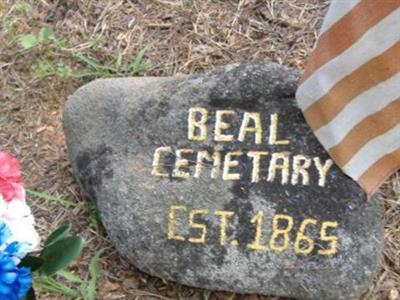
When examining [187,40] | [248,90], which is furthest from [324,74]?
[187,40]

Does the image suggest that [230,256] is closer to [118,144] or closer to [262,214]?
[262,214]

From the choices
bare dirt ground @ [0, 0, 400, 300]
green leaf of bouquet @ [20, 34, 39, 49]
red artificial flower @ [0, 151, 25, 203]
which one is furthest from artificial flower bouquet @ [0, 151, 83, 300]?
green leaf of bouquet @ [20, 34, 39, 49]

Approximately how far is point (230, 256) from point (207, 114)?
41 centimetres

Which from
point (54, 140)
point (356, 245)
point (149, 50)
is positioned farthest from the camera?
point (149, 50)

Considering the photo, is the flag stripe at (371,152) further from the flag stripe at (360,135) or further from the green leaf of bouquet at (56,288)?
the green leaf of bouquet at (56,288)

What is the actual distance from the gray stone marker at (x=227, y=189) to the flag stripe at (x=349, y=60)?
0.08 m

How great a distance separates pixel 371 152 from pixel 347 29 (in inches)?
14.3

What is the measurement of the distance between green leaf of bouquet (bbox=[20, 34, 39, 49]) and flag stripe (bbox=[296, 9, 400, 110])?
1.03 metres

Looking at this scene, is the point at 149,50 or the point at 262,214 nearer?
the point at 262,214

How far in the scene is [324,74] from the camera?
6.67ft

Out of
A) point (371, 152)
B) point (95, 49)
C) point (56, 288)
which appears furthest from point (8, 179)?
point (95, 49)

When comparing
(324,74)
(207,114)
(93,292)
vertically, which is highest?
(324,74)

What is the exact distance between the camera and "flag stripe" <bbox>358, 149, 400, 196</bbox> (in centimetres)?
206

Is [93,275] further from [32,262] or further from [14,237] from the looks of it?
[14,237]
